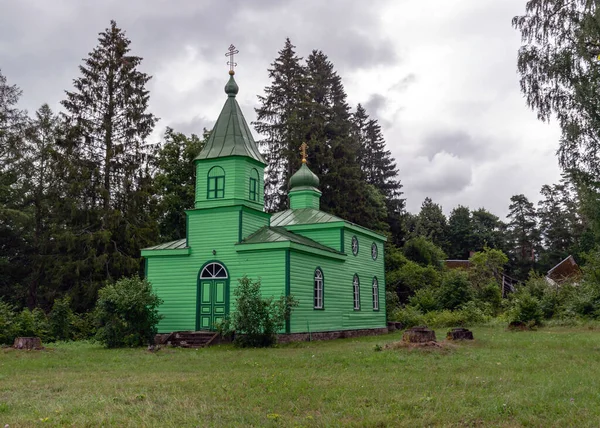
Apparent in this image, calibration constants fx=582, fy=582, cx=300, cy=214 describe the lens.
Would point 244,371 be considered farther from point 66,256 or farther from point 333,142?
point 333,142

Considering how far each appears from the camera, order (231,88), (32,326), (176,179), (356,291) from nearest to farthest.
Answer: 1. (32,326)
2. (231,88)
3. (356,291)
4. (176,179)

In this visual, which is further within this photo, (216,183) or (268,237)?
(216,183)

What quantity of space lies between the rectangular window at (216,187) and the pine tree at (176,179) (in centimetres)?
1296

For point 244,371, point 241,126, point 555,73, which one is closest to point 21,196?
point 241,126

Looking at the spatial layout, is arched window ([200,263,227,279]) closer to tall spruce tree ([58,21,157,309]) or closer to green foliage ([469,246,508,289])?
tall spruce tree ([58,21,157,309])

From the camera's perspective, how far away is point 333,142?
1550 inches

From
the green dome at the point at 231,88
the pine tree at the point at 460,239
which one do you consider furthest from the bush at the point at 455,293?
the pine tree at the point at 460,239

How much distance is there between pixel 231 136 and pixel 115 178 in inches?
466

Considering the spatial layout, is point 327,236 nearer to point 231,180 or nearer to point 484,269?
point 231,180

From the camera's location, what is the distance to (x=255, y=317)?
720 inches

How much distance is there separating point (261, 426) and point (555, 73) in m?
14.3

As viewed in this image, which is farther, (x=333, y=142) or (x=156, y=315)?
(x=333, y=142)

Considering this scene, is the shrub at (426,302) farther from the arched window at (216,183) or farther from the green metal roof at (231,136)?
the arched window at (216,183)

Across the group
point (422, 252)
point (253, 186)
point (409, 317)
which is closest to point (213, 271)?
point (253, 186)
